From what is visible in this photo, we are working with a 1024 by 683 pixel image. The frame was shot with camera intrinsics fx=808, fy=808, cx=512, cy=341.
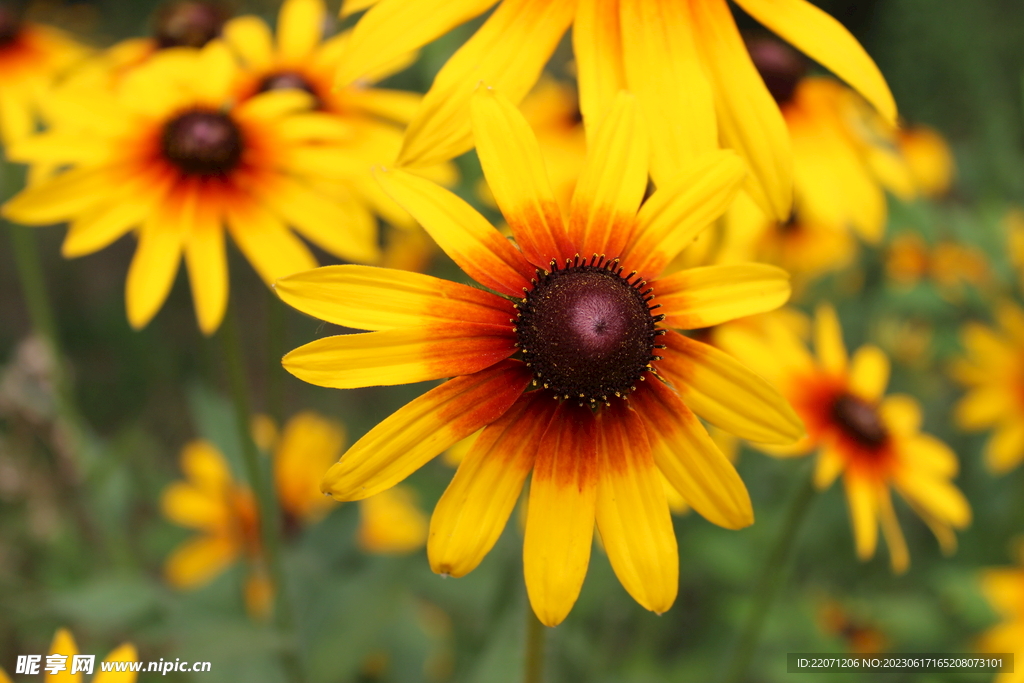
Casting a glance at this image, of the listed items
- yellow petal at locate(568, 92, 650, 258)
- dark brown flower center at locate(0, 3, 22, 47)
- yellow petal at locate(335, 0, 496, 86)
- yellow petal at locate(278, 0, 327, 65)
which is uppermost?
dark brown flower center at locate(0, 3, 22, 47)

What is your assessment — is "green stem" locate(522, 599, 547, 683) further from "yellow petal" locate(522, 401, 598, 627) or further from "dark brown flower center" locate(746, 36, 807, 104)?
"dark brown flower center" locate(746, 36, 807, 104)

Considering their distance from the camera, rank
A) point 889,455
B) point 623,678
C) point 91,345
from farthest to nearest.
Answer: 1. point 91,345
2. point 623,678
3. point 889,455

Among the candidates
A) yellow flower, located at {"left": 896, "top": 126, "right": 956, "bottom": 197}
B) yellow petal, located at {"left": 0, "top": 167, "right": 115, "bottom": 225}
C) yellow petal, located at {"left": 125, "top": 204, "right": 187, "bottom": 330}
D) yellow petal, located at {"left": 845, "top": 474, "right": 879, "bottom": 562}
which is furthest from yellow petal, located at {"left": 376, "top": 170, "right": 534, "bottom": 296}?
yellow flower, located at {"left": 896, "top": 126, "right": 956, "bottom": 197}

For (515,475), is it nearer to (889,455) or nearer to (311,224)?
(311,224)

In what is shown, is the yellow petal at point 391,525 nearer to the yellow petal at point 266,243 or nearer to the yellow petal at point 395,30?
the yellow petal at point 266,243

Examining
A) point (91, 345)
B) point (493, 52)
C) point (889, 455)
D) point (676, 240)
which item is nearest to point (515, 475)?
point (676, 240)

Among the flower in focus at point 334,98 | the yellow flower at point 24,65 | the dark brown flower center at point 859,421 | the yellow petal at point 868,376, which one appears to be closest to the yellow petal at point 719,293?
the flower in focus at point 334,98
